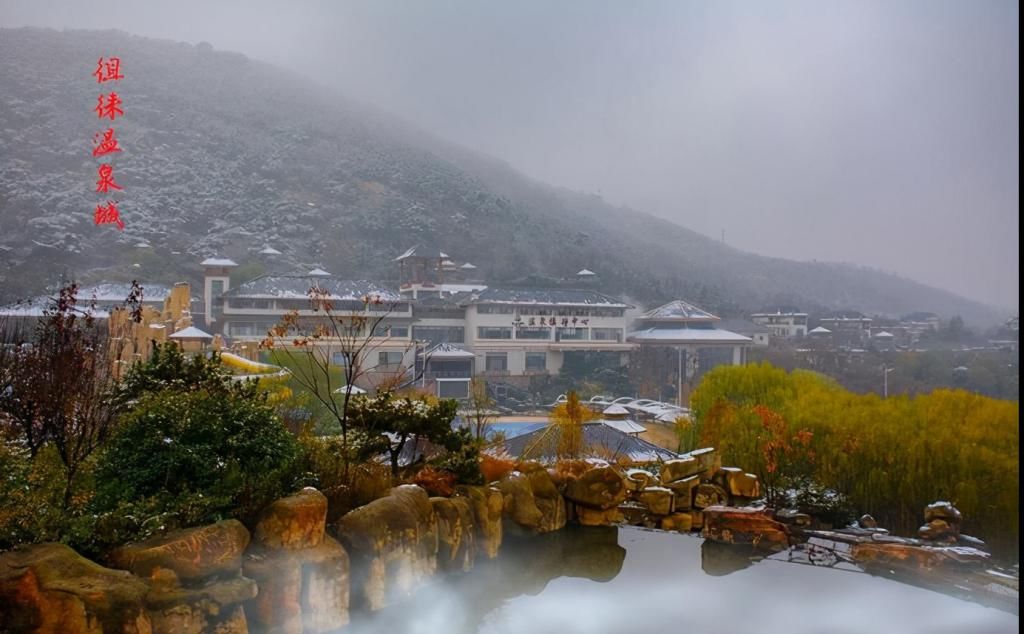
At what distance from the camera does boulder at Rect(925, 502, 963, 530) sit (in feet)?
11.8

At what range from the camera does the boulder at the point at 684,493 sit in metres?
4.07

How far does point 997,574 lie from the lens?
10.5 feet

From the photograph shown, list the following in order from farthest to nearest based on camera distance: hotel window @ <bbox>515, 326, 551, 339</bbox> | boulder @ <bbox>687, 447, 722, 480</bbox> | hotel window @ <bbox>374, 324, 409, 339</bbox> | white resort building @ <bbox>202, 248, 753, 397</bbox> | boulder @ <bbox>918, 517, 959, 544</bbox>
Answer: hotel window @ <bbox>515, 326, 551, 339</bbox>, hotel window @ <bbox>374, 324, 409, 339</bbox>, white resort building @ <bbox>202, 248, 753, 397</bbox>, boulder @ <bbox>687, 447, 722, 480</bbox>, boulder @ <bbox>918, 517, 959, 544</bbox>

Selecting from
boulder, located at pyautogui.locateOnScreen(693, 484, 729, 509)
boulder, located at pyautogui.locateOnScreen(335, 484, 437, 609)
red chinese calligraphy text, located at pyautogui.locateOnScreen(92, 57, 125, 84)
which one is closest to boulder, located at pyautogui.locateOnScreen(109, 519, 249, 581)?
boulder, located at pyautogui.locateOnScreen(335, 484, 437, 609)

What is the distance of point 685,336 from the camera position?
5.90 metres

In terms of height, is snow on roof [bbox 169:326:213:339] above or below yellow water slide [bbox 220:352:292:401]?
above

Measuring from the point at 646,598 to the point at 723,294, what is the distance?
3651 mm

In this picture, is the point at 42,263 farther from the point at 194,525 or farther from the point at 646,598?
the point at 646,598

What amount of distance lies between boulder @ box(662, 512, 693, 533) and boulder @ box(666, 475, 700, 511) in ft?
0.21

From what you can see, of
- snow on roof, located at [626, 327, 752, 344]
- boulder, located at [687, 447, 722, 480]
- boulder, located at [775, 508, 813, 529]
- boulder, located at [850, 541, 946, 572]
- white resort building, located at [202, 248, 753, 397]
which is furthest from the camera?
snow on roof, located at [626, 327, 752, 344]

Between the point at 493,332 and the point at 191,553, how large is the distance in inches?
135

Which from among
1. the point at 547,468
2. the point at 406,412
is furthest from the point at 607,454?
the point at 406,412

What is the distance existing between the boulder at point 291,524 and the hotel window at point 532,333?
10.2 feet

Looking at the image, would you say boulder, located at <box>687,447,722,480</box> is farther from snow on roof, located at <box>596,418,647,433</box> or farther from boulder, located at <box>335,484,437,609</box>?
boulder, located at <box>335,484,437,609</box>
